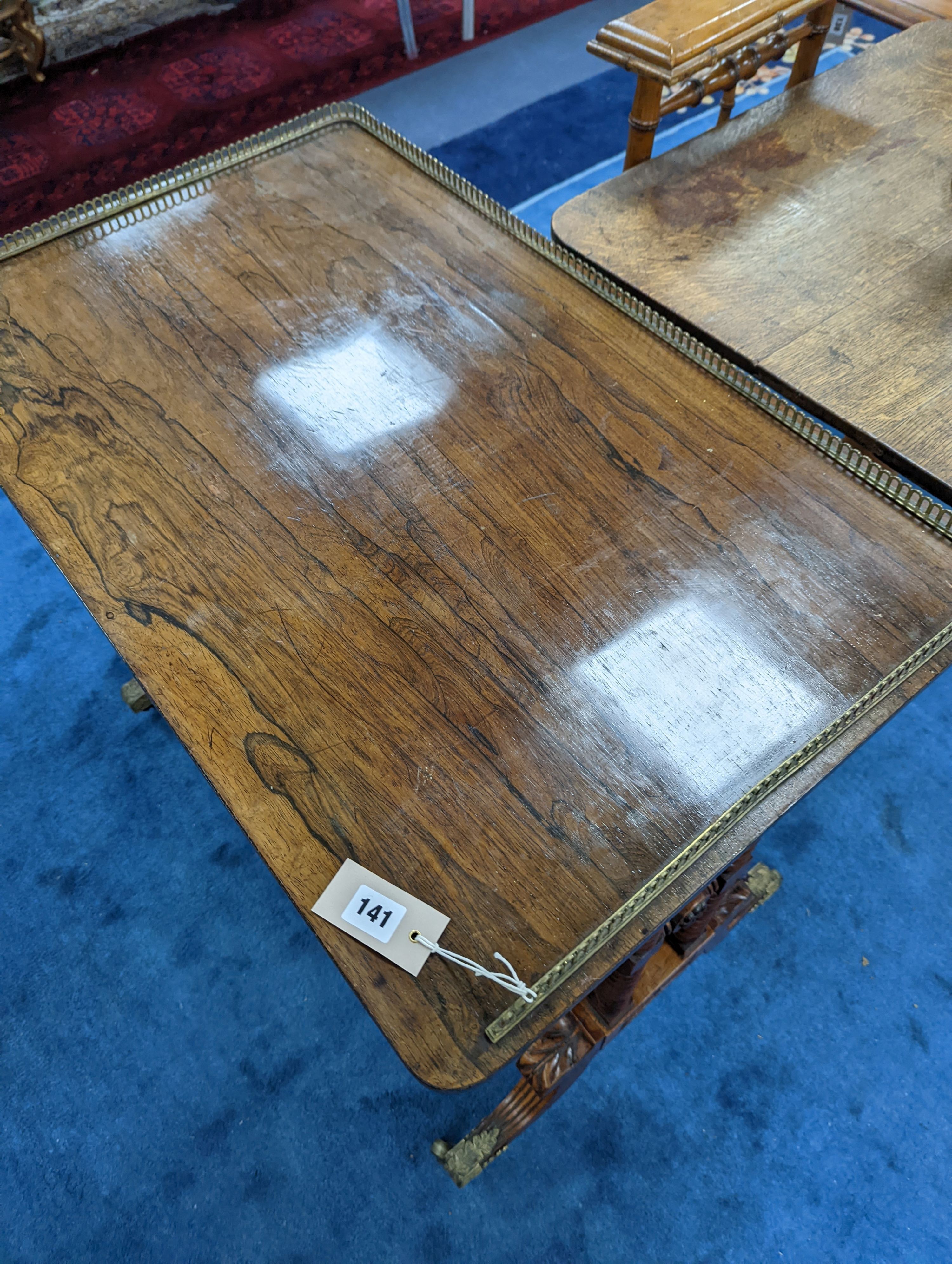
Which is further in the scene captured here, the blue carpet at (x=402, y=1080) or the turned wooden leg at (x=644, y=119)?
the turned wooden leg at (x=644, y=119)

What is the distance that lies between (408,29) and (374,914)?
11.3ft

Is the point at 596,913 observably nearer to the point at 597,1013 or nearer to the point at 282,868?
the point at 282,868

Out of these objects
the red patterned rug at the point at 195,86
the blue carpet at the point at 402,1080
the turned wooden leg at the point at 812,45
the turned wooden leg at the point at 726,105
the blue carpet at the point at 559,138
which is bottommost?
the blue carpet at the point at 402,1080

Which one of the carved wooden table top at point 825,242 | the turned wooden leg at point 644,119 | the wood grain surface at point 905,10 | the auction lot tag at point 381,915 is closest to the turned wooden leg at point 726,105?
the carved wooden table top at point 825,242

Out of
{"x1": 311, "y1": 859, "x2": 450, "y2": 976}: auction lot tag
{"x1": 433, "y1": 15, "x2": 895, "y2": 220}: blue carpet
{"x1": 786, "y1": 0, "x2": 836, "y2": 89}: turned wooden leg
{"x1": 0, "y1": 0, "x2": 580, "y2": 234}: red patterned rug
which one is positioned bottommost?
{"x1": 433, "y1": 15, "x2": 895, "y2": 220}: blue carpet

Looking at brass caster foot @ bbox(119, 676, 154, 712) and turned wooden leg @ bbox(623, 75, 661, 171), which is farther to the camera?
brass caster foot @ bbox(119, 676, 154, 712)

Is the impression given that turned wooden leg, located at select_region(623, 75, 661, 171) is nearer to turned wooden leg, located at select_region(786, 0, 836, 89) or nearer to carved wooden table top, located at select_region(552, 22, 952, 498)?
carved wooden table top, located at select_region(552, 22, 952, 498)

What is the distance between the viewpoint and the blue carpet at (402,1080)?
1.43 m

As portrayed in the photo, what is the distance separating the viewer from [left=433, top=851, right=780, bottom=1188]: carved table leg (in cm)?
124

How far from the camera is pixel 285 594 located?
1204mm

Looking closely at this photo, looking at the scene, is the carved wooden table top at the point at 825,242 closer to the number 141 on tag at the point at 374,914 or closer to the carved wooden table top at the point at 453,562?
the carved wooden table top at the point at 453,562

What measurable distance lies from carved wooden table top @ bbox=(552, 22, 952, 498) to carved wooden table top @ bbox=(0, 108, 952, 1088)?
9 cm

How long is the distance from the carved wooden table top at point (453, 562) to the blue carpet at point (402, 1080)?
0.78 meters

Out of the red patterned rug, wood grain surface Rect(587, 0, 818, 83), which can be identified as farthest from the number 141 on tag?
the red patterned rug
